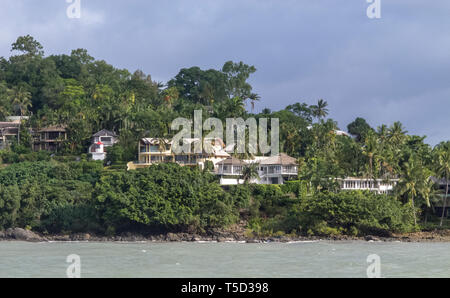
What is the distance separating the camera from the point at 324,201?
230 feet

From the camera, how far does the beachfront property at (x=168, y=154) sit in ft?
292

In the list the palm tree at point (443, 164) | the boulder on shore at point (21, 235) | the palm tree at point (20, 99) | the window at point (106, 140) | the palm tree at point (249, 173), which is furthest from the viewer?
Answer: the palm tree at point (20, 99)

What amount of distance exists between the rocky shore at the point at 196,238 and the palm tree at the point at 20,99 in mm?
48355

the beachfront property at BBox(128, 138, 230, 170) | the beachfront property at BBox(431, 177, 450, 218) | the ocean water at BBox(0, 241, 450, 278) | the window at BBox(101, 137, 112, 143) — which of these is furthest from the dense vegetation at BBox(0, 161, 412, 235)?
the window at BBox(101, 137, 112, 143)

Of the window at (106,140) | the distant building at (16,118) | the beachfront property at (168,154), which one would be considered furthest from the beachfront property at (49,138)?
the beachfront property at (168,154)

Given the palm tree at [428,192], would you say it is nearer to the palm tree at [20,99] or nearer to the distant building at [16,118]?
the distant building at [16,118]

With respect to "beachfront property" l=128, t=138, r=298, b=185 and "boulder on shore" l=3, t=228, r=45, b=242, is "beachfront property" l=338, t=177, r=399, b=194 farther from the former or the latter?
"boulder on shore" l=3, t=228, r=45, b=242

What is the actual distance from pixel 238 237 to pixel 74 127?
37.4 metres

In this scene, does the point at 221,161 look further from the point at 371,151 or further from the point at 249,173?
the point at 371,151

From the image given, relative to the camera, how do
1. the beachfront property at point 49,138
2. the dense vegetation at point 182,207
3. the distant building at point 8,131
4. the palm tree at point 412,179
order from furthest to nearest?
the distant building at point 8,131
the beachfront property at point 49,138
the palm tree at point 412,179
the dense vegetation at point 182,207

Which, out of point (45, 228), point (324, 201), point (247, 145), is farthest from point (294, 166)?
point (45, 228)

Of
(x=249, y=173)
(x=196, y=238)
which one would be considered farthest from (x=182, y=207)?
(x=249, y=173)

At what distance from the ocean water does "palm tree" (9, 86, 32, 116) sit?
54.2 metres
